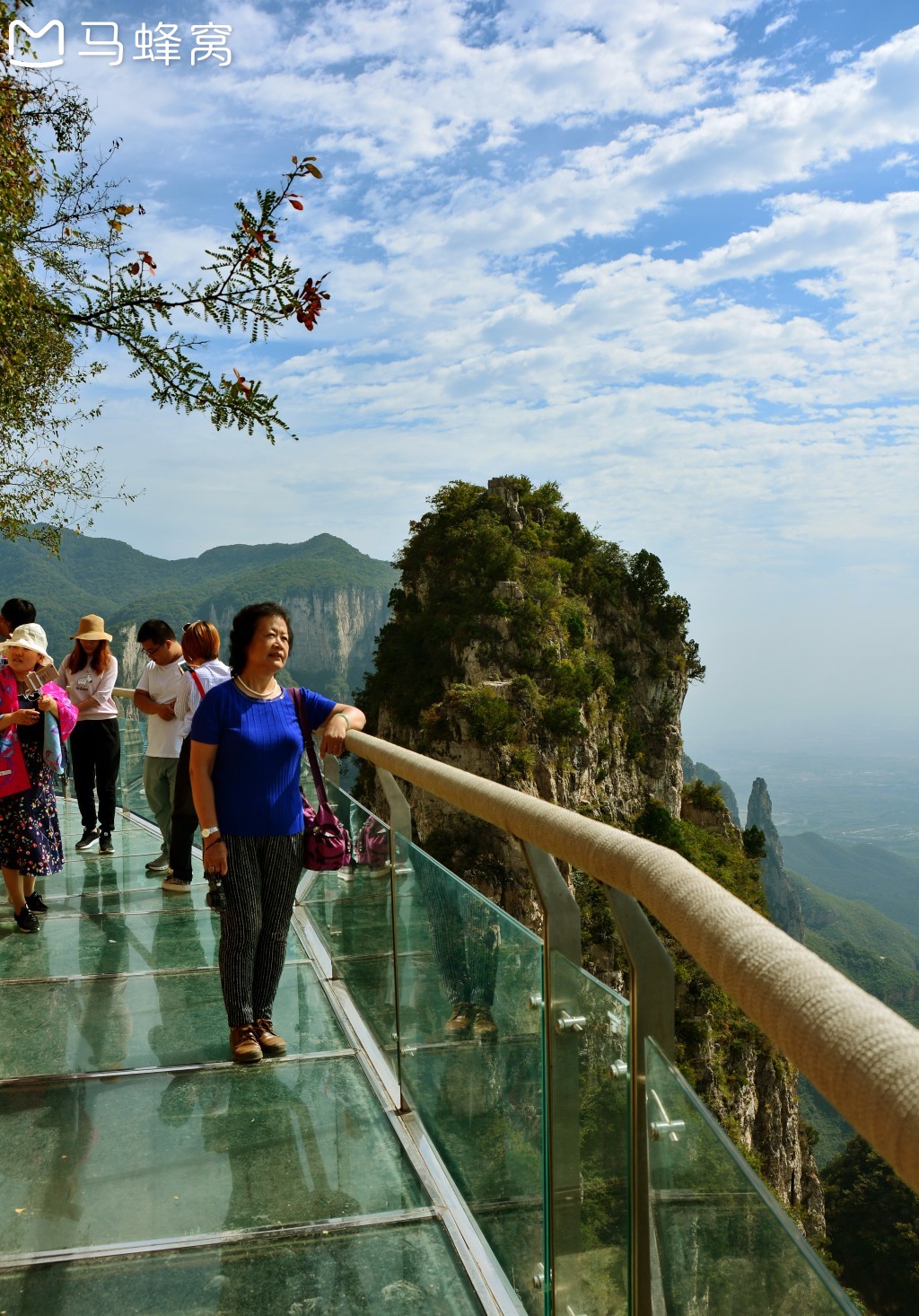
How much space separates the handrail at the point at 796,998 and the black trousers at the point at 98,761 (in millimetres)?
5073

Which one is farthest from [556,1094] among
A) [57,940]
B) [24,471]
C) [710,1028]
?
[710,1028]

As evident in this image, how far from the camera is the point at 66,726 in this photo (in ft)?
15.0

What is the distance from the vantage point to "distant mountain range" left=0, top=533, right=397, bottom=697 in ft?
371

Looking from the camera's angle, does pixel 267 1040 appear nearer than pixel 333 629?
Yes

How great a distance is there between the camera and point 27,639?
4508 mm

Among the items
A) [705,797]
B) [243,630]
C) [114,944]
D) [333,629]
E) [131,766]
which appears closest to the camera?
[243,630]

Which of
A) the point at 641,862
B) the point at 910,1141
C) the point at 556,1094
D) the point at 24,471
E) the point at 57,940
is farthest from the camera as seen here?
the point at 24,471

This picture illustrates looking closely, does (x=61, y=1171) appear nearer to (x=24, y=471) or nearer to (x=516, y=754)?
(x=24, y=471)

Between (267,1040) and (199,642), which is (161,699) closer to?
(199,642)

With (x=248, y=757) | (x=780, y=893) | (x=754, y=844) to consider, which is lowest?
(x=780, y=893)

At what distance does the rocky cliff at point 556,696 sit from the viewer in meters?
37.9

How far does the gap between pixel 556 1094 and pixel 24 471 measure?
1027 cm

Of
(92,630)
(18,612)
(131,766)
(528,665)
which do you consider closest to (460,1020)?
(18,612)

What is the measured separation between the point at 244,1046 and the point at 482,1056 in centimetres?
122
